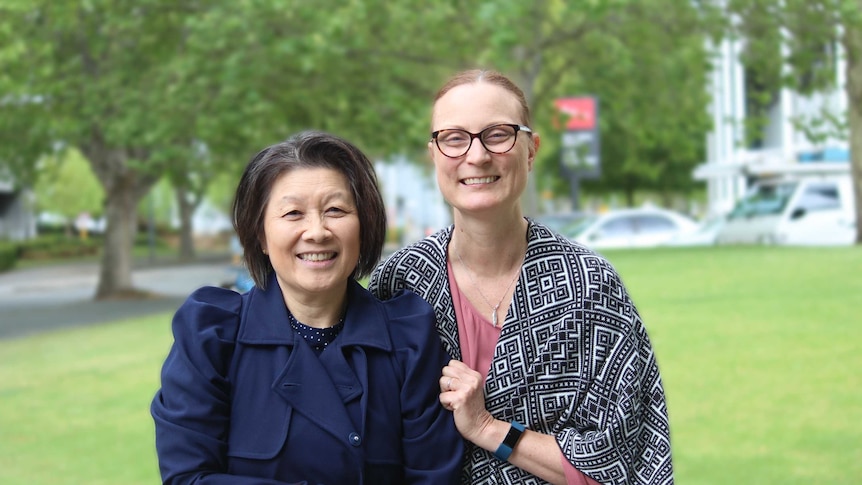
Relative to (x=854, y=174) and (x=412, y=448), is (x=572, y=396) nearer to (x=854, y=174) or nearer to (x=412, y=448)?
(x=412, y=448)

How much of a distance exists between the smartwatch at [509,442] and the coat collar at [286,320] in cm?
37

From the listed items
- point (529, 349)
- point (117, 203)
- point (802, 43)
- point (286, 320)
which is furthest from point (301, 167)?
point (117, 203)

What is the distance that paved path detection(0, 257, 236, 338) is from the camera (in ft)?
65.5

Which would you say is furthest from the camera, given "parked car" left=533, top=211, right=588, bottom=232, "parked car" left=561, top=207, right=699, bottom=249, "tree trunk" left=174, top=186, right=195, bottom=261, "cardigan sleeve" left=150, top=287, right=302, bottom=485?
"tree trunk" left=174, top=186, right=195, bottom=261

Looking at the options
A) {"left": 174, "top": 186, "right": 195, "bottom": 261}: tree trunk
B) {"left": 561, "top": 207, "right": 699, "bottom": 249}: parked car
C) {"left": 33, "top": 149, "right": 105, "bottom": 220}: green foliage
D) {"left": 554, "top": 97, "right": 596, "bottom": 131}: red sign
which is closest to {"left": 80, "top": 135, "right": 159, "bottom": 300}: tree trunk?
{"left": 554, "top": 97, "right": 596, "bottom": 131}: red sign

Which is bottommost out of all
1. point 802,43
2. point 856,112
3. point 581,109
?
point 856,112

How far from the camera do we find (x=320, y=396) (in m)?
2.61

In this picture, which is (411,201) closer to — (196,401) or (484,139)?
(484,139)

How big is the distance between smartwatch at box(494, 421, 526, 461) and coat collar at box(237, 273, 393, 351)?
37cm

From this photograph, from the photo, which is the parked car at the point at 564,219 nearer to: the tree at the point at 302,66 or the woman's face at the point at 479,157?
the tree at the point at 302,66

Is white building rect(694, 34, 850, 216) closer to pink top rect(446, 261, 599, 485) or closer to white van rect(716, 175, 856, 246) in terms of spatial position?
white van rect(716, 175, 856, 246)

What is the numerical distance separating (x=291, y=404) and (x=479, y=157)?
2.47ft

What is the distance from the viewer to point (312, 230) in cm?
262

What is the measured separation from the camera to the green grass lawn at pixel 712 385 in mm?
6750
